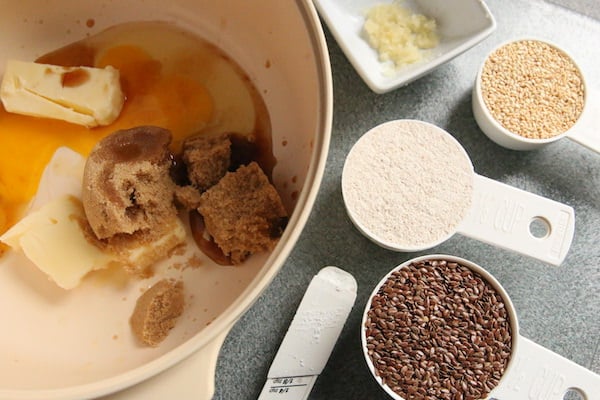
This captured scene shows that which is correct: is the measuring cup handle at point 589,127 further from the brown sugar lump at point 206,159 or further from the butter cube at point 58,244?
the butter cube at point 58,244

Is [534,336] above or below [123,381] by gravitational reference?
below

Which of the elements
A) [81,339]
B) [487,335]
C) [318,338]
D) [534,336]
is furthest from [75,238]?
[534,336]

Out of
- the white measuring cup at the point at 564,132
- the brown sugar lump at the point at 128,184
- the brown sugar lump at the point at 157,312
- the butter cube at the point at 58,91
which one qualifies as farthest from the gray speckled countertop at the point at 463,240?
the butter cube at the point at 58,91

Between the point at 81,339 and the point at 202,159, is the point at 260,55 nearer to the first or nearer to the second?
the point at 202,159

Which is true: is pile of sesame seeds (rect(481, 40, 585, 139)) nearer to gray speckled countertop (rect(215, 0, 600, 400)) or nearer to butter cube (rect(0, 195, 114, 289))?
gray speckled countertop (rect(215, 0, 600, 400))

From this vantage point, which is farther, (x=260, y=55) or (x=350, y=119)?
(x=350, y=119)

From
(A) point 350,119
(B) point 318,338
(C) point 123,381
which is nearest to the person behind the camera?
(C) point 123,381
